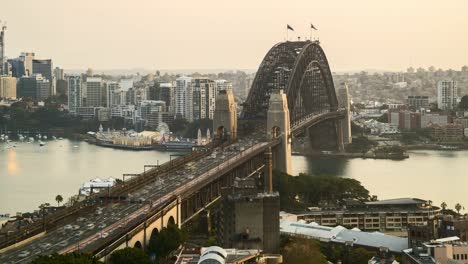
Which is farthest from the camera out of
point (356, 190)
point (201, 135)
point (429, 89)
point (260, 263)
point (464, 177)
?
point (429, 89)

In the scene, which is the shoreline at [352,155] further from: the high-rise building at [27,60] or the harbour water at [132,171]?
the high-rise building at [27,60]

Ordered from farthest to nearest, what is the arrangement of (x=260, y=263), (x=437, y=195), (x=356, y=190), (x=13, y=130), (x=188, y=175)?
1. (x=13, y=130)
2. (x=437, y=195)
3. (x=356, y=190)
4. (x=188, y=175)
5. (x=260, y=263)

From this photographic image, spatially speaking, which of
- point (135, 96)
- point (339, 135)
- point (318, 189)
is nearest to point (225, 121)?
point (318, 189)

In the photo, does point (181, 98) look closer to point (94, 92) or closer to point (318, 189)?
point (94, 92)

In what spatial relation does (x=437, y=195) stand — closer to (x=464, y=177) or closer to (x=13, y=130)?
(x=464, y=177)

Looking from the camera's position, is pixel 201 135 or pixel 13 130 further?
pixel 13 130

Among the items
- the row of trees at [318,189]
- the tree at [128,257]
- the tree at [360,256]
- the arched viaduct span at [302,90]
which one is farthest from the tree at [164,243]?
the arched viaduct span at [302,90]

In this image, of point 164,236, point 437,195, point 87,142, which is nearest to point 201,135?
point 87,142
